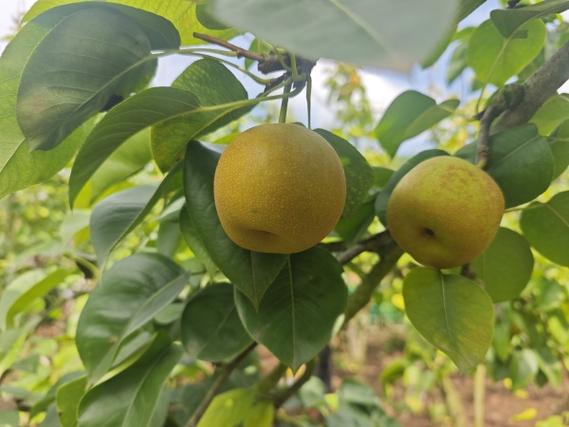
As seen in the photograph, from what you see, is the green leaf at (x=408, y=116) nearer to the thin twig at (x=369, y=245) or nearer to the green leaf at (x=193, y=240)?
the thin twig at (x=369, y=245)

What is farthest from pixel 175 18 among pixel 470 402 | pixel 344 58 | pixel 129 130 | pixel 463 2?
pixel 470 402

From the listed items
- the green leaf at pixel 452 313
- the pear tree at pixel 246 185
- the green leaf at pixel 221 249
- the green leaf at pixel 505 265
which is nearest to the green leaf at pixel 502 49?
the pear tree at pixel 246 185

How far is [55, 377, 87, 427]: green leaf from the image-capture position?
64 cm

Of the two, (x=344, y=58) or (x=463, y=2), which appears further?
(x=463, y=2)

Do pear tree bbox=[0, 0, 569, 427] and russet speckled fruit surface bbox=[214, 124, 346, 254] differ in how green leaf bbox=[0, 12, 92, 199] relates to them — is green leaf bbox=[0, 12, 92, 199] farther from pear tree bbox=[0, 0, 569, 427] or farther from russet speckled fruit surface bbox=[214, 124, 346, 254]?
russet speckled fruit surface bbox=[214, 124, 346, 254]

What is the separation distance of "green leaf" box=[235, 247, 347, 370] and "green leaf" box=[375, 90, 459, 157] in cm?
30

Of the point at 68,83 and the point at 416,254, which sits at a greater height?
the point at 68,83

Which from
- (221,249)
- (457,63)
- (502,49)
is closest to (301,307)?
(221,249)

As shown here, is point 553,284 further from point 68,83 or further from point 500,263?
point 68,83

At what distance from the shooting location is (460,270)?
2.25 feet

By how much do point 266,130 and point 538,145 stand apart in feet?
1.05

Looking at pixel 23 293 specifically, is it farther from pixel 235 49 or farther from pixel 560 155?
pixel 560 155

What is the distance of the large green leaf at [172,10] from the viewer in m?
0.49

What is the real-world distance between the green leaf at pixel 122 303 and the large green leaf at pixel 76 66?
9.3 inches
